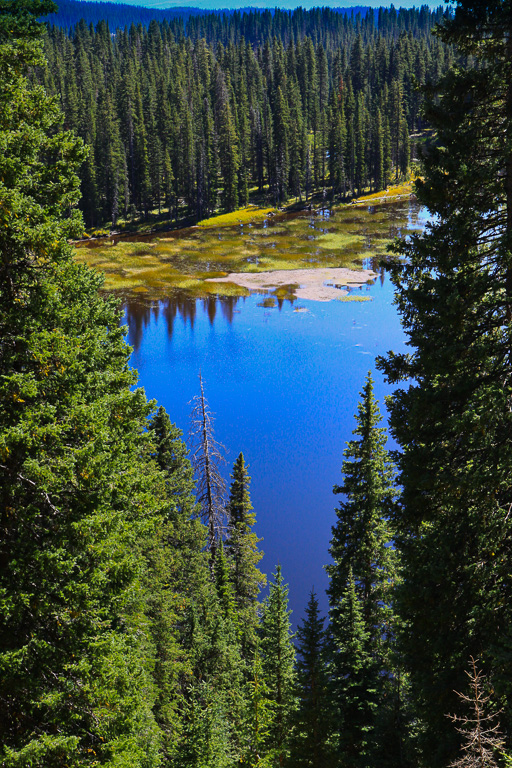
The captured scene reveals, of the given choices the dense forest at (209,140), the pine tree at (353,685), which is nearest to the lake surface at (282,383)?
the pine tree at (353,685)

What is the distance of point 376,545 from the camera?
18.0 m

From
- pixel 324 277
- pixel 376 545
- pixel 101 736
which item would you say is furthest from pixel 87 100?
pixel 101 736

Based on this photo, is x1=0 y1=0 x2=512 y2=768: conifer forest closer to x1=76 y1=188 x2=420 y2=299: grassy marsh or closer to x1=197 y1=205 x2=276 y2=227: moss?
x1=76 y1=188 x2=420 y2=299: grassy marsh

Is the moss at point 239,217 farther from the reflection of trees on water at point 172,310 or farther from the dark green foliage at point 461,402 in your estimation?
the dark green foliage at point 461,402

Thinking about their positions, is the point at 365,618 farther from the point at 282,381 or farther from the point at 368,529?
the point at 282,381

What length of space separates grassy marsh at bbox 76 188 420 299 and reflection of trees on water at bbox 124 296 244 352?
1.99m

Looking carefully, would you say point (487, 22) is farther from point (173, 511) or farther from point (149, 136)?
point (149, 136)

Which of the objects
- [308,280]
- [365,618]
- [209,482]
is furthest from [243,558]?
[308,280]

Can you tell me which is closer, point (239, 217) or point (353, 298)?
point (353, 298)

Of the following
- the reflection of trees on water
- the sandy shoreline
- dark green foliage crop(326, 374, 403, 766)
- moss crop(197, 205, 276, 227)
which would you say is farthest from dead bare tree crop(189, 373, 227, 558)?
moss crop(197, 205, 276, 227)

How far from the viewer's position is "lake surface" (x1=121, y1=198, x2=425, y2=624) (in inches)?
1215

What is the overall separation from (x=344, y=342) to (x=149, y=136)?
7495 centimetres

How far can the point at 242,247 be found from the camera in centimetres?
8625

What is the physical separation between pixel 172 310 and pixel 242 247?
27124 millimetres
